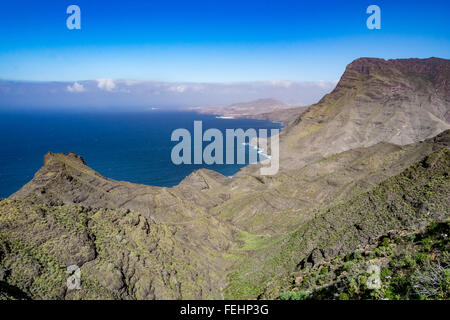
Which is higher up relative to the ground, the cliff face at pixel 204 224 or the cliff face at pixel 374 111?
the cliff face at pixel 374 111

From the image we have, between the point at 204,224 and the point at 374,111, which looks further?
the point at 374,111

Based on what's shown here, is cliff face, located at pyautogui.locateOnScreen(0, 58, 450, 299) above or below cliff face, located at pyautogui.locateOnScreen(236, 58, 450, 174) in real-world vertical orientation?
below

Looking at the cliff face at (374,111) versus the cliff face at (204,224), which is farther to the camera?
the cliff face at (374,111)

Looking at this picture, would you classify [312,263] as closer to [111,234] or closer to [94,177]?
[111,234]

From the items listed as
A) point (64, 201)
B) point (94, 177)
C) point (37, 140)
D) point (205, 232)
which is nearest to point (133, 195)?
point (94, 177)

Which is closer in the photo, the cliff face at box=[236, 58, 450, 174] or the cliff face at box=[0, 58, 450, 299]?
the cliff face at box=[0, 58, 450, 299]

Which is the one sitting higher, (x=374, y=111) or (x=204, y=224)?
(x=374, y=111)
